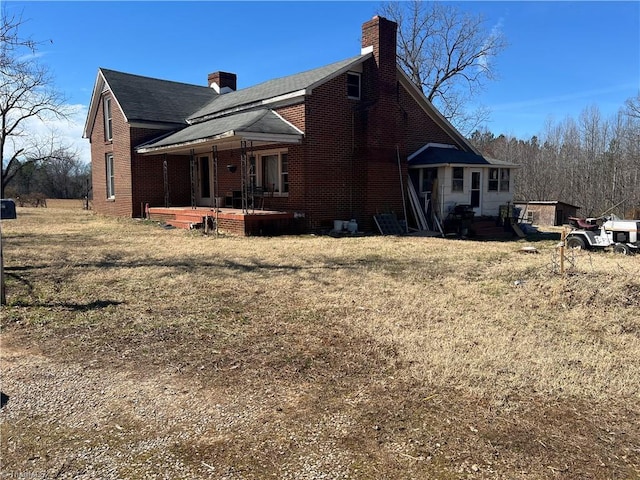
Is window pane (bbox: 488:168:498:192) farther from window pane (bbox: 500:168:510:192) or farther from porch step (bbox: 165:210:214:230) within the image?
porch step (bbox: 165:210:214:230)

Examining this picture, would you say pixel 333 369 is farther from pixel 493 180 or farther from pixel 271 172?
pixel 493 180

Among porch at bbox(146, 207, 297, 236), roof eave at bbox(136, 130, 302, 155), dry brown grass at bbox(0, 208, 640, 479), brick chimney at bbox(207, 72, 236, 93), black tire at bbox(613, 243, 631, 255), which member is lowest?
dry brown grass at bbox(0, 208, 640, 479)

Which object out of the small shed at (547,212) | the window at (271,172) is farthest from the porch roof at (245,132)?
the small shed at (547,212)

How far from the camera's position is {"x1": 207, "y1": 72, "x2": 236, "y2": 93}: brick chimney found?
81.3 feet

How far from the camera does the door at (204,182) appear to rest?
20203 millimetres

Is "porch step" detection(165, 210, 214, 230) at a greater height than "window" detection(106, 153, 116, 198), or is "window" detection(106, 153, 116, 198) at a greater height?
"window" detection(106, 153, 116, 198)

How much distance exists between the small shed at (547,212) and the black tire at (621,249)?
9.93 metres

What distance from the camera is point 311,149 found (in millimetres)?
14578

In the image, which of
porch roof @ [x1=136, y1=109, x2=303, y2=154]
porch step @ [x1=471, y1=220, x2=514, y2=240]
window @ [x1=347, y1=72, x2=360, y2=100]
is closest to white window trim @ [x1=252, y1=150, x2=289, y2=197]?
porch roof @ [x1=136, y1=109, x2=303, y2=154]

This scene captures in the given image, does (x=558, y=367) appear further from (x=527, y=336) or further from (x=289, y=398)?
(x=289, y=398)

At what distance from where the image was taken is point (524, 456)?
2.68 meters

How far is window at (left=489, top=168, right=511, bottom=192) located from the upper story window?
7392 mm

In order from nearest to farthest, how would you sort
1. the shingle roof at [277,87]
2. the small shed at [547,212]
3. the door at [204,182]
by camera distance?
1. the shingle roof at [277,87]
2. the door at [204,182]
3. the small shed at [547,212]

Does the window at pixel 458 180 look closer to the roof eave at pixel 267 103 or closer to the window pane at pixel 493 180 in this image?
the window pane at pixel 493 180
